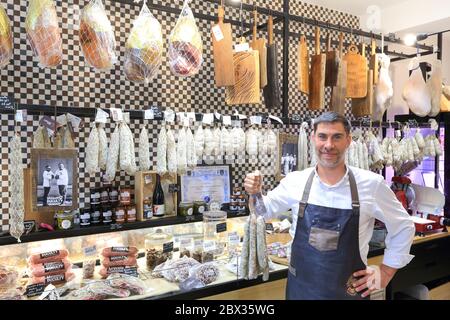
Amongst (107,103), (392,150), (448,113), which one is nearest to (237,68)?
(107,103)

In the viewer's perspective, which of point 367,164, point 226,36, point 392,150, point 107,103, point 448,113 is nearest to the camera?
point 226,36

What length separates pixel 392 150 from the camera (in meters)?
4.35

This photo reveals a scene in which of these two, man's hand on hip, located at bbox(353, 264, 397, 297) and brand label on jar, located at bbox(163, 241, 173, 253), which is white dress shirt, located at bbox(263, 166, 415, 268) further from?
brand label on jar, located at bbox(163, 241, 173, 253)

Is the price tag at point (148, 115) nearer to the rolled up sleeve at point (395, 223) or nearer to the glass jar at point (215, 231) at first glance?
the glass jar at point (215, 231)

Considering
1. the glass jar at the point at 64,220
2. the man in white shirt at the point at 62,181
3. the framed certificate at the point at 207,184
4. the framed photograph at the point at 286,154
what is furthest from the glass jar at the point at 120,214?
the framed photograph at the point at 286,154

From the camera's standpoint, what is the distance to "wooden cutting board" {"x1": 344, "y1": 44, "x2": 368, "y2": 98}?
3.83m

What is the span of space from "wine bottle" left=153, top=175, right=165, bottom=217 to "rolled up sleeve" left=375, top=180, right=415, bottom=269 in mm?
1804

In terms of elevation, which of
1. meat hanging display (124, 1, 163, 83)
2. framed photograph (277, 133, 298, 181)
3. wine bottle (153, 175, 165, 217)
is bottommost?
wine bottle (153, 175, 165, 217)

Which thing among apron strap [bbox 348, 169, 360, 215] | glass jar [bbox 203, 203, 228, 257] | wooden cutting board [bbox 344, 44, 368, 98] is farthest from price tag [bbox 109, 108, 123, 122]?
wooden cutting board [bbox 344, 44, 368, 98]

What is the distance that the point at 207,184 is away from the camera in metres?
3.80

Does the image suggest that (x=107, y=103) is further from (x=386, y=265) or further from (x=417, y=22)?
(x=417, y=22)

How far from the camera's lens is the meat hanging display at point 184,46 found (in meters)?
2.78

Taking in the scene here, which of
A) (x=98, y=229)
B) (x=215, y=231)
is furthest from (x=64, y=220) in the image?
(x=215, y=231)

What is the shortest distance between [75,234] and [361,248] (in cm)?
202
